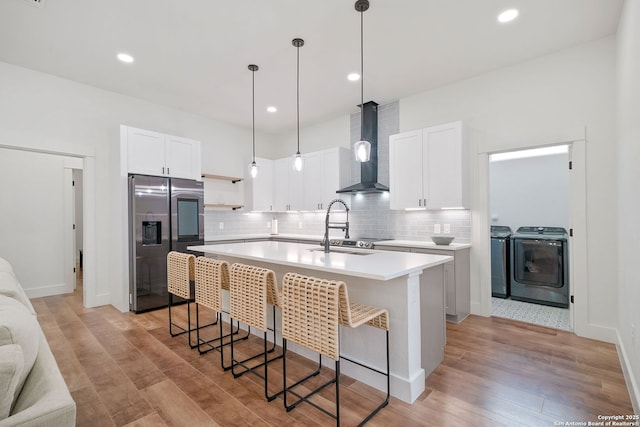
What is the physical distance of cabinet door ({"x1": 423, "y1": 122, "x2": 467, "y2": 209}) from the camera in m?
3.69

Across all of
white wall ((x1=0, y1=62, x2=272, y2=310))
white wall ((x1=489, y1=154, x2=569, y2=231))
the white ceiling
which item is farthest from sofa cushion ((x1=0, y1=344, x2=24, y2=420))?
white wall ((x1=489, y1=154, x2=569, y2=231))

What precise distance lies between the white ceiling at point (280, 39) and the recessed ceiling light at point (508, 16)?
5cm

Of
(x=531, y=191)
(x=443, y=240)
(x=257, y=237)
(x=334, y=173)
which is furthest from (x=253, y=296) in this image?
(x=531, y=191)

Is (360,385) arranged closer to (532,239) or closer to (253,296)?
(253,296)

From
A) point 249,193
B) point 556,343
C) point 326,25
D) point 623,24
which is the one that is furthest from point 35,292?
point 623,24

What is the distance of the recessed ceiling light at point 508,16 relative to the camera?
2.60m

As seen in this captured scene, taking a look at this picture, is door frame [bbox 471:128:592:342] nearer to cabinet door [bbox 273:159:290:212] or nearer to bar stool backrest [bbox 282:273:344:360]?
bar stool backrest [bbox 282:273:344:360]

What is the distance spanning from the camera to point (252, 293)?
2168 mm

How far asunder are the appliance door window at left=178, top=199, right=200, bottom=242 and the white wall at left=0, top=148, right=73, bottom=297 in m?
2.44

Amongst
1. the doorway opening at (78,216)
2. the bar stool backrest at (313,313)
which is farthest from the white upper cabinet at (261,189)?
the bar stool backrest at (313,313)

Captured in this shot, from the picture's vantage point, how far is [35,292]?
476 centimetres

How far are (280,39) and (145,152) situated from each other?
2.48m

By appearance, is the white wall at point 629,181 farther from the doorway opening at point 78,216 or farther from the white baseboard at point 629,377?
the doorway opening at point 78,216

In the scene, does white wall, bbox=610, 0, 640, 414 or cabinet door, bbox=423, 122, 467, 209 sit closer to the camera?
white wall, bbox=610, 0, 640, 414
